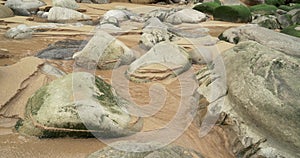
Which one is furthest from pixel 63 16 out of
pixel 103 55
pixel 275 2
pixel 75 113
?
pixel 275 2

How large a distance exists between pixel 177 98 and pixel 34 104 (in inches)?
83.9

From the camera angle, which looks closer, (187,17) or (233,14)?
(187,17)

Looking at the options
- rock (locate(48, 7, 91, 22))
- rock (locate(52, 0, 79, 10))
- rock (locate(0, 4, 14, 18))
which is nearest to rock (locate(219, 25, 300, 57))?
rock (locate(48, 7, 91, 22))

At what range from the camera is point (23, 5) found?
564 inches

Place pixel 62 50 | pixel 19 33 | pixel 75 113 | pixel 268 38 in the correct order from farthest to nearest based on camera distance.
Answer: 1. pixel 19 33
2. pixel 62 50
3. pixel 268 38
4. pixel 75 113

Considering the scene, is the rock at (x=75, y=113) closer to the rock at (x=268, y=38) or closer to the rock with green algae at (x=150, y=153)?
the rock with green algae at (x=150, y=153)

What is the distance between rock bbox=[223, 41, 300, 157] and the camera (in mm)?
3582

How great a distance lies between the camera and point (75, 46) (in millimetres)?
8406

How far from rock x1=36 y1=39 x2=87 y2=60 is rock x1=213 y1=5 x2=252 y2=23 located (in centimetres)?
753

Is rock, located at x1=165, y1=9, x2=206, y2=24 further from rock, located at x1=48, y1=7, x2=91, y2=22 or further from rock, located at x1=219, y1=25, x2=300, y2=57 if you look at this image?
rock, located at x1=219, y1=25, x2=300, y2=57

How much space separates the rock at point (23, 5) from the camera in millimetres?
13705

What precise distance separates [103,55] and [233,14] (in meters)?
9.12

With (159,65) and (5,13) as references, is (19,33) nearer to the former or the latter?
(5,13)

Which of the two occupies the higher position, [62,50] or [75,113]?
[75,113]
